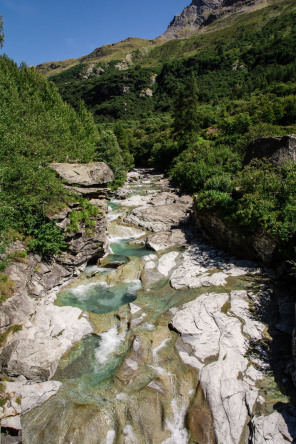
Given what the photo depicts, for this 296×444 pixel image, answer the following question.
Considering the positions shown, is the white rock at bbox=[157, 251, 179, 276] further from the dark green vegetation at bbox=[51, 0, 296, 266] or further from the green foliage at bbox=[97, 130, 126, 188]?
the green foliage at bbox=[97, 130, 126, 188]

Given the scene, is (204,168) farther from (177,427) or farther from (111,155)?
(177,427)

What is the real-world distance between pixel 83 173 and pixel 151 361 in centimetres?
1442

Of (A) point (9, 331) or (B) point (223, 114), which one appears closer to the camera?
(A) point (9, 331)

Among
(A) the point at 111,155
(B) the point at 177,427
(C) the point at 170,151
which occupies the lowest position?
(B) the point at 177,427

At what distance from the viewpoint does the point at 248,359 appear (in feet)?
34.5

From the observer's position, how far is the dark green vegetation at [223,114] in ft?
60.2

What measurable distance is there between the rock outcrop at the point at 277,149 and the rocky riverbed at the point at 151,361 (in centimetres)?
1073

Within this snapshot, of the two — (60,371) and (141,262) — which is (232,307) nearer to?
(141,262)

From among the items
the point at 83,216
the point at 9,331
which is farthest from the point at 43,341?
the point at 83,216

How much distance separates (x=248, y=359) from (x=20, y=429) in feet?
30.4

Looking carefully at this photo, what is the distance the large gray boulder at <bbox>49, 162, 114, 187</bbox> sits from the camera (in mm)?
18411

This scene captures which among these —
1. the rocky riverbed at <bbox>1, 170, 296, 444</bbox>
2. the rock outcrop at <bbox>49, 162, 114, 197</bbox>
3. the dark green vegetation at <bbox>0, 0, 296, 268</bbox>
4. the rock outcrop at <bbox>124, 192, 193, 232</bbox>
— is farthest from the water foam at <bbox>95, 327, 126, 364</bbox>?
the rock outcrop at <bbox>124, 192, 193, 232</bbox>

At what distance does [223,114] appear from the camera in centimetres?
6147

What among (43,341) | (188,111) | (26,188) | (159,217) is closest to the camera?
(43,341)
